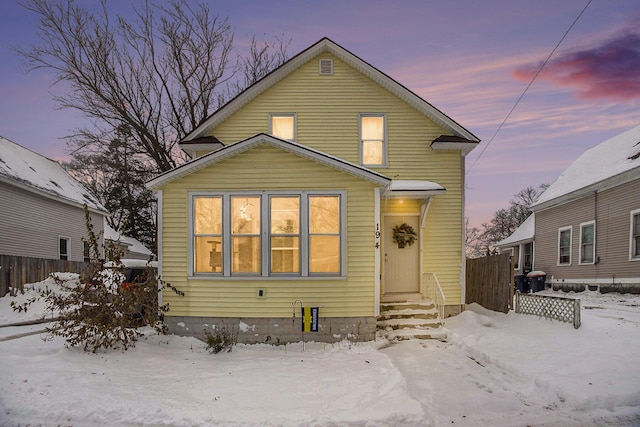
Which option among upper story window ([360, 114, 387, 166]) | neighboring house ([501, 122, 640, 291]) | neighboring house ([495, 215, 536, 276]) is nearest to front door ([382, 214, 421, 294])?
upper story window ([360, 114, 387, 166])

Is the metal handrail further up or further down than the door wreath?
further down

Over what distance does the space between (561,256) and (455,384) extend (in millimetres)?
15604

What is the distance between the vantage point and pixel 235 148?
29.4 ft

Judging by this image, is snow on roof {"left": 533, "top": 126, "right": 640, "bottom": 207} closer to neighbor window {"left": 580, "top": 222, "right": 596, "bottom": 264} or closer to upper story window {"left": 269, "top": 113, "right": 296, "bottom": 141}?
neighbor window {"left": 580, "top": 222, "right": 596, "bottom": 264}

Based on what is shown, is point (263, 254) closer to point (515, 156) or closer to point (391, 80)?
point (391, 80)

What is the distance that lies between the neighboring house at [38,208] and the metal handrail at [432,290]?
14.3 m

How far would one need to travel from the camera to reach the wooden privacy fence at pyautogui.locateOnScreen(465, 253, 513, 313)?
35.9 ft

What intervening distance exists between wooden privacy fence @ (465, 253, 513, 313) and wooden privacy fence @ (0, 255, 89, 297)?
12.9 metres

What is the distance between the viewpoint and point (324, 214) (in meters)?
9.13

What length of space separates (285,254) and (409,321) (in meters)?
3.66

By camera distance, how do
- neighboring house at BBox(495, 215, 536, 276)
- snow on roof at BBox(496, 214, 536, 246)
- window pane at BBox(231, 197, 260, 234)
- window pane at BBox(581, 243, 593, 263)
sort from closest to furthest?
window pane at BBox(231, 197, 260, 234), window pane at BBox(581, 243, 593, 263), snow on roof at BBox(496, 214, 536, 246), neighboring house at BBox(495, 215, 536, 276)

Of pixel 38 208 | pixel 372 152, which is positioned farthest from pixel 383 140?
pixel 38 208

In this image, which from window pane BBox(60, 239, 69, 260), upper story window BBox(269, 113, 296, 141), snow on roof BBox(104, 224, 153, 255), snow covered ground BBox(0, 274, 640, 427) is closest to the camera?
snow covered ground BBox(0, 274, 640, 427)

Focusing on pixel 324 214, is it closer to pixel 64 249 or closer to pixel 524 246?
pixel 64 249
